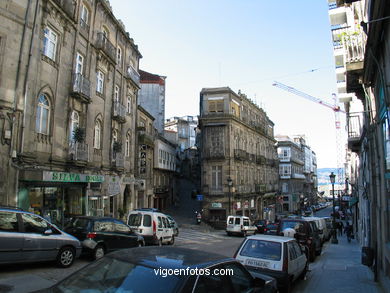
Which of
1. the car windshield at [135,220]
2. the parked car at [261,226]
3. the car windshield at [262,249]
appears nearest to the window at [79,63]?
the car windshield at [135,220]

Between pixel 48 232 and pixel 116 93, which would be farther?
pixel 116 93

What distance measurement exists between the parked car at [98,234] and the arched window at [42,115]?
579 cm

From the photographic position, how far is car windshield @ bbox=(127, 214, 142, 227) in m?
15.9

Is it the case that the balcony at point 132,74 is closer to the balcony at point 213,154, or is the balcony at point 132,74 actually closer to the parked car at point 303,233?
the balcony at point 213,154

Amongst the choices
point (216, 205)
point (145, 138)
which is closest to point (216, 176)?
point (216, 205)

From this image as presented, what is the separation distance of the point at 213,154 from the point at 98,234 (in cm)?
2823

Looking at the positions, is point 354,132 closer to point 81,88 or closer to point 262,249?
point 262,249

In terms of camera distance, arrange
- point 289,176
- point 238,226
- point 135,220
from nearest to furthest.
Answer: point 135,220
point 238,226
point 289,176

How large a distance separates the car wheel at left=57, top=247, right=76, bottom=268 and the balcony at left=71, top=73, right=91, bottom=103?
1027 cm

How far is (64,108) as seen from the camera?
16.7 m

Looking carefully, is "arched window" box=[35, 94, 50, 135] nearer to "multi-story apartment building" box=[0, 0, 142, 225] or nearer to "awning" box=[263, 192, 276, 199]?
"multi-story apartment building" box=[0, 0, 142, 225]

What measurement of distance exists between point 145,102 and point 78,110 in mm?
27453

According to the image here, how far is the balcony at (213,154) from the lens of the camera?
38312 mm

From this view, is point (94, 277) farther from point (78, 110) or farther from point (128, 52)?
point (128, 52)
